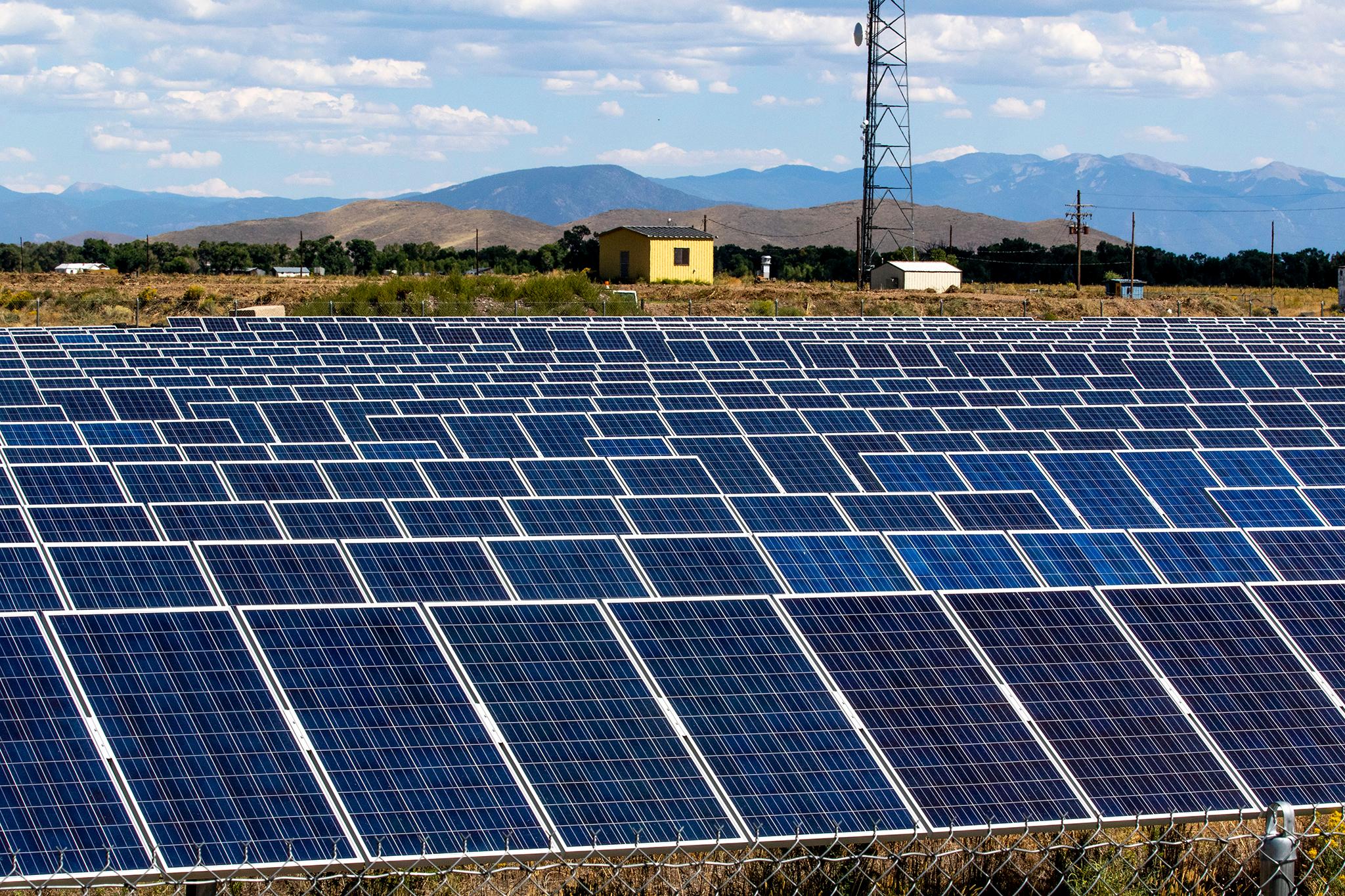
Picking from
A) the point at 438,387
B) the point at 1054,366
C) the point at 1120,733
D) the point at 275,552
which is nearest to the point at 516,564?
the point at 275,552

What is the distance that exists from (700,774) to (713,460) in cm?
959

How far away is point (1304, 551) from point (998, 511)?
296 cm

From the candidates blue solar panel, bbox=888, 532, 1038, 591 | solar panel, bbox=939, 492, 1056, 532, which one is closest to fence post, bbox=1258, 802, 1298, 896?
blue solar panel, bbox=888, 532, 1038, 591

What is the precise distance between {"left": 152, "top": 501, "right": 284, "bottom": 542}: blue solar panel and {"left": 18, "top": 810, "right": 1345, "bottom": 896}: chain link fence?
208 inches

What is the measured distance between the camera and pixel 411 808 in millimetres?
7980

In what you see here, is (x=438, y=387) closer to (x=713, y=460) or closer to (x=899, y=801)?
(x=713, y=460)

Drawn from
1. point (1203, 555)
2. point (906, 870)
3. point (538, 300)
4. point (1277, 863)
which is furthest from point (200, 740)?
Result: point (538, 300)

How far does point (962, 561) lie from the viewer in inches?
484

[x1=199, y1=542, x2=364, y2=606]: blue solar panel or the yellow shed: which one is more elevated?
the yellow shed

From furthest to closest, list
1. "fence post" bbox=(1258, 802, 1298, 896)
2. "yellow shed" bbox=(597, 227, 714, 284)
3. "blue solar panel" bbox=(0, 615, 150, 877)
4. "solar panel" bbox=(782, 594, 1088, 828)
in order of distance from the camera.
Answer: "yellow shed" bbox=(597, 227, 714, 284) < "solar panel" bbox=(782, 594, 1088, 828) < "blue solar panel" bbox=(0, 615, 150, 877) < "fence post" bbox=(1258, 802, 1298, 896)

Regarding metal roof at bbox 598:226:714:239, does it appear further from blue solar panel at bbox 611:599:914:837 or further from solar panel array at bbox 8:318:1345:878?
blue solar panel at bbox 611:599:914:837

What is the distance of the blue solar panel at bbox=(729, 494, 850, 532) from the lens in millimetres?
14398

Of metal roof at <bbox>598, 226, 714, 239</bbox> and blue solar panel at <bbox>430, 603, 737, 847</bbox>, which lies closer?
blue solar panel at <bbox>430, 603, 737, 847</bbox>

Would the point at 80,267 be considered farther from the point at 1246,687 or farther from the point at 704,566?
the point at 1246,687
